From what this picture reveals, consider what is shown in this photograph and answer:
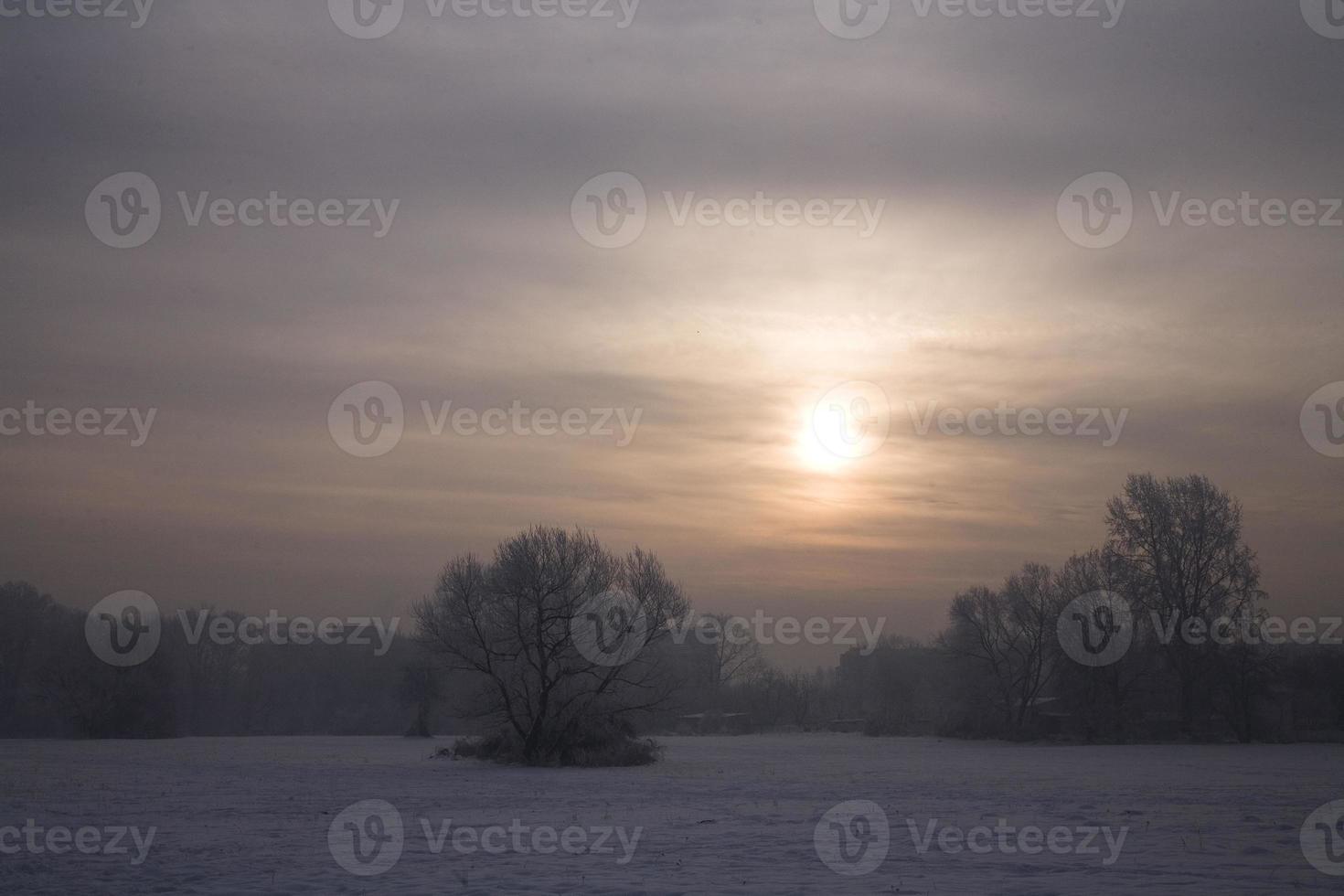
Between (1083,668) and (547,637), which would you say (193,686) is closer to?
(547,637)

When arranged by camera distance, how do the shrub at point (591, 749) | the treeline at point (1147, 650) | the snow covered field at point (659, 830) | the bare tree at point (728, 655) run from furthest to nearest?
1. the bare tree at point (728, 655)
2. the treeline at point (1147, 650)
3. the shrub at point (591, 749)
4. the snow covered field at point (659, 830)

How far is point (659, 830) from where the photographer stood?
19969 millimetres

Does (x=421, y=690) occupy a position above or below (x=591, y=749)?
above

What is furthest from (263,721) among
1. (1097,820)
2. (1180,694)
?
(1097,820)

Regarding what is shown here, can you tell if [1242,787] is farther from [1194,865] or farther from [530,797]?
[530,797]

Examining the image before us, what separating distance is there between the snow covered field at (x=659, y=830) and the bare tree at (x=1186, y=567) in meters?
29.0

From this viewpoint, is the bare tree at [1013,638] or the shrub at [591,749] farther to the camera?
the bare tree at [1013,638]

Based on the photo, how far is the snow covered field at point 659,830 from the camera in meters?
14.4

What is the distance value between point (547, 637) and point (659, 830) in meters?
25.8

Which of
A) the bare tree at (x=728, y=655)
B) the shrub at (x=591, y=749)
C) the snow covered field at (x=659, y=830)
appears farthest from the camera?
the bare tree at (x=728, y=655)

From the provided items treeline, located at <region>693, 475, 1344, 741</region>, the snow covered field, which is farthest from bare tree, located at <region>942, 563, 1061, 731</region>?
the snow covered field

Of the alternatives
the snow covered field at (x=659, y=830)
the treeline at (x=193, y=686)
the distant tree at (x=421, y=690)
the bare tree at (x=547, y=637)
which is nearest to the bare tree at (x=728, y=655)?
the treeline at (x=193, y=686)

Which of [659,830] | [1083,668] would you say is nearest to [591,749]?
[659,830]

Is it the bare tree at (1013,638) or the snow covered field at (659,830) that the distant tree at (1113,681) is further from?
the snow covered field at (659,830)
